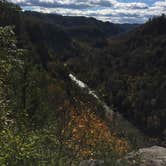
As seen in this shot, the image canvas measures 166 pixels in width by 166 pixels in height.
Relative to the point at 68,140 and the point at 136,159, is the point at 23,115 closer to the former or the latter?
the point at 68,140

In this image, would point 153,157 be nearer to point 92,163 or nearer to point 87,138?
point 92,163

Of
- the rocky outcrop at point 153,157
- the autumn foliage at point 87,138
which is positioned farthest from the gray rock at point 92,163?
the rocky outcrop at point 153,157

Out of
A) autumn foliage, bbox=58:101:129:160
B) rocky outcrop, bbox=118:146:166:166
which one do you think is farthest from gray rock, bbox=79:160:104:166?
rocky outcrop, bbox=118:146:166:166

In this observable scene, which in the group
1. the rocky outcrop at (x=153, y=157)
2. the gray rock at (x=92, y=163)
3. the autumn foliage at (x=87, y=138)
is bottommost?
the rocky outcrop at (x=153, y=157)

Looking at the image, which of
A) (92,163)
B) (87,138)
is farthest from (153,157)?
(87,138)

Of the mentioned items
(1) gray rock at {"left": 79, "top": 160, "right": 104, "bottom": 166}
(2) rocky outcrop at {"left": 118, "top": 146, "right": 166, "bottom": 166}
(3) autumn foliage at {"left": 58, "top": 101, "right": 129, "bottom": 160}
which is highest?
(3) autumn foliage at {"left": 58, "top": 101, "right": 129, "bottom": 160}

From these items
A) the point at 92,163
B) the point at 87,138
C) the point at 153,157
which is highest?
the point at 87,138

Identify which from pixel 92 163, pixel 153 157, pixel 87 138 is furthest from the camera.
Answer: pixel 153 157

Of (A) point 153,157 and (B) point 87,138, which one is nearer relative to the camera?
(B) point 87,138

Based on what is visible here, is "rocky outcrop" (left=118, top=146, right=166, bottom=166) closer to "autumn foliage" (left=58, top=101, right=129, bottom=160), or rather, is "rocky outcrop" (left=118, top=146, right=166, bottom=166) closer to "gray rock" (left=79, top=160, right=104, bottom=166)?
"gray rock" (left=79, top=160, right=104, bottom=166)

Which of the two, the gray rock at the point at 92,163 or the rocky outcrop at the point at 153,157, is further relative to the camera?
the rocky outcrop at the point at 153,157

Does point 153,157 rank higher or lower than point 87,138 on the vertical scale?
lower

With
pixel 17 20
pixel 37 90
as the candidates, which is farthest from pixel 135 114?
pixel 37 90

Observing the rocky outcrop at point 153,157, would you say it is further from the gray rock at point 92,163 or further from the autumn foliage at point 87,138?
the autumn foliage at point 87,138
